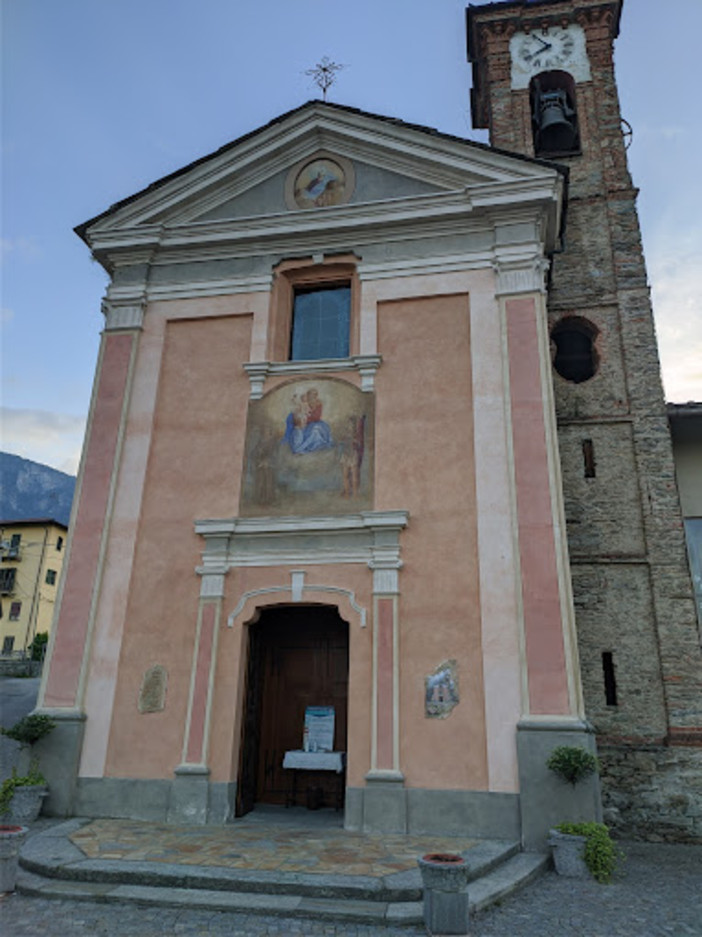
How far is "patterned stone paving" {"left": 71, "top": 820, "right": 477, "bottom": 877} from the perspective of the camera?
19.5ft

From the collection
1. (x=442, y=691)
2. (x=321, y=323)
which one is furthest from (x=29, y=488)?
(x=442, y=691)

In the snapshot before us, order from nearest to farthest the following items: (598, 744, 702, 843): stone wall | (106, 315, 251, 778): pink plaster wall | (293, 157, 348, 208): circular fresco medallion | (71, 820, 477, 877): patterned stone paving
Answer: (71, 820, 477, 877): patterned stone paving → (106, 315, 251, 778): pink plaster wall → (598, 744, 702, 843): stone wall → (293, 157, 348, 208): circular fresco medallion

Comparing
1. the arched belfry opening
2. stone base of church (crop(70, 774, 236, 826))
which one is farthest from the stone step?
the arched belfry opening

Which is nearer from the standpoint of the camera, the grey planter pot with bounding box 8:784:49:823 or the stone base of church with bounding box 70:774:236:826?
the grey planter pot with bounding box 8:784:49:823

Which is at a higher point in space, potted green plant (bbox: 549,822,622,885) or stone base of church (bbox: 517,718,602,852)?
stone base of church (bbox: 517,718,602,852)

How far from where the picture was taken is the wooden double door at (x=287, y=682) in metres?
8.88

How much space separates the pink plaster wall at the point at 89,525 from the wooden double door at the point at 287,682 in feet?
7.14

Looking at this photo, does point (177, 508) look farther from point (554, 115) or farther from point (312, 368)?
point (554, 115)

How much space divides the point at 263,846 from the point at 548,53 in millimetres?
15614

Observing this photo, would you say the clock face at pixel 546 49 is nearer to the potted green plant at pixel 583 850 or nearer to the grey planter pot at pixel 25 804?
the potted green plant at pixel 583 850

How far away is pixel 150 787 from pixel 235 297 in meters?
6.62

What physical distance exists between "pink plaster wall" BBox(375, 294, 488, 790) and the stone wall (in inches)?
116

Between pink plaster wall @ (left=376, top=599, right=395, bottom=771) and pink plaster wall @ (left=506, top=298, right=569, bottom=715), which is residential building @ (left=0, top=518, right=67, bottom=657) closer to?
pink plaster wall @ (left=376, top=599, right=395, bottom=771)

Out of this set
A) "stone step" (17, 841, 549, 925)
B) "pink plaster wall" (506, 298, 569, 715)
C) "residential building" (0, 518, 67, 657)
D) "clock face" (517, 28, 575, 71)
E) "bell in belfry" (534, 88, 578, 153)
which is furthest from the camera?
"residential building" (0, 518, 67, 657)
